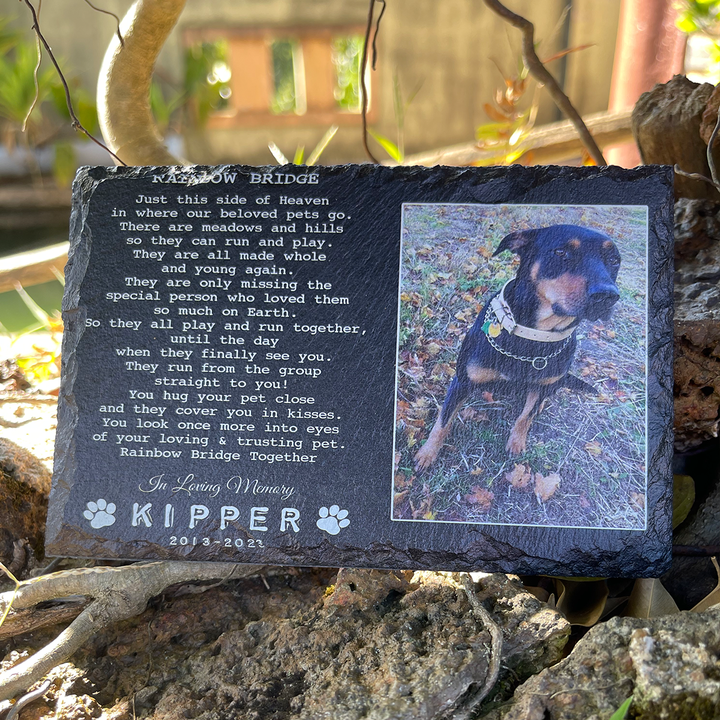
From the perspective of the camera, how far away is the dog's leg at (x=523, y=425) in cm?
144

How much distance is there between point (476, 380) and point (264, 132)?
25.0 ft

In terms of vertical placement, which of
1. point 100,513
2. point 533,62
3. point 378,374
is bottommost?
point 100,513

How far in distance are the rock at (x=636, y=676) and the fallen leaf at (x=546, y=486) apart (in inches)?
10.2

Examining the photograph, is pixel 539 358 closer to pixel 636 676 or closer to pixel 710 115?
pixel 636 676

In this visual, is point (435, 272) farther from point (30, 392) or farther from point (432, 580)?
point (30, 392)

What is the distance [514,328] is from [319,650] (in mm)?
782

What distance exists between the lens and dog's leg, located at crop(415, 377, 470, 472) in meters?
1.45

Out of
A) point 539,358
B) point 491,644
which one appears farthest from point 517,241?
point 491,644

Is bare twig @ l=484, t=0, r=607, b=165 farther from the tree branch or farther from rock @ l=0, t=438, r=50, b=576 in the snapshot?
rock @ l=0, t=438, r=50, b=576

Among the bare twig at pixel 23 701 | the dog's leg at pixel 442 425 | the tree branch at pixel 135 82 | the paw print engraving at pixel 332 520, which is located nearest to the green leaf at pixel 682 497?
the dog's leg at pixel 442 425

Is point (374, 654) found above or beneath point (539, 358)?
beneath

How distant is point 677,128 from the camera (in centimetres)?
194

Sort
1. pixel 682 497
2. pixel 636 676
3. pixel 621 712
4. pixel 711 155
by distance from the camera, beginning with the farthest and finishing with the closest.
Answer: pixel 711 155, pixel 682 497, pixel 636 676, pixel 621 712

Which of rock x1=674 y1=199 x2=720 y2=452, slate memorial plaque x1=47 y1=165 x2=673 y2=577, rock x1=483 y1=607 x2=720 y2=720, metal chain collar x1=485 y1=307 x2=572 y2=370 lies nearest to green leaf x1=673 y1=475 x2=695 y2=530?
rock x1=674 y1=199 x2=720 y2=452
